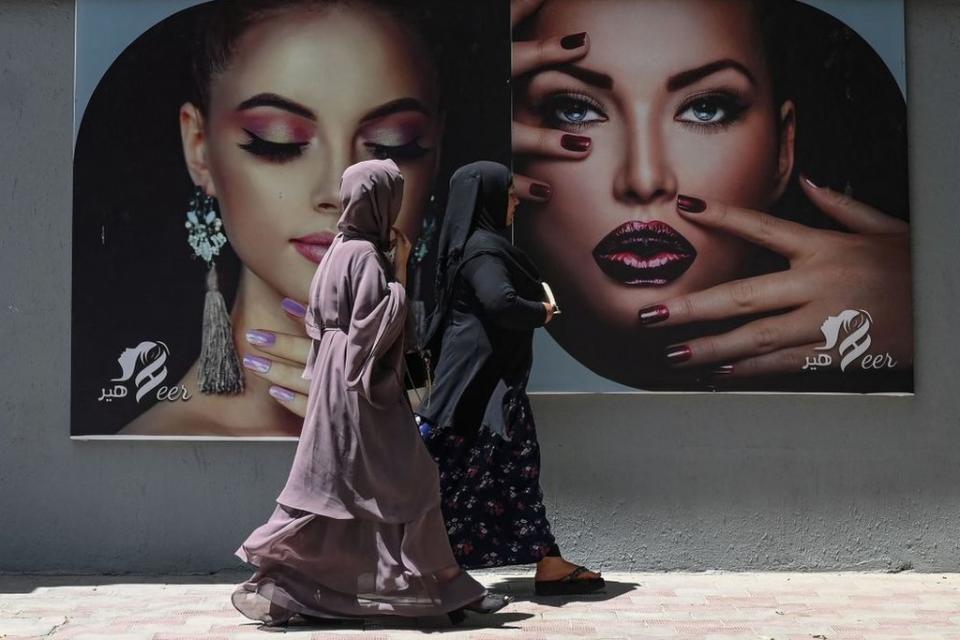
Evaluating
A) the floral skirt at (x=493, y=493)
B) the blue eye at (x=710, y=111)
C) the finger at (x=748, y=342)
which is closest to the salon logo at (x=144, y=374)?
the floral skirt at (x=493, y=493)

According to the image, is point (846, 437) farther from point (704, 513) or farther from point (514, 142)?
point (514, 142)

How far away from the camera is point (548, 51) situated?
7012mm

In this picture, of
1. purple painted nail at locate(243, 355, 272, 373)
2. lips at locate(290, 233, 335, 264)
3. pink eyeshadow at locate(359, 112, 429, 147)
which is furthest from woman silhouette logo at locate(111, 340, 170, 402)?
pink eyeshadow at locate(359, 112, 429, 147)

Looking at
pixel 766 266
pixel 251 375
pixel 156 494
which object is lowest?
pixel 156 494

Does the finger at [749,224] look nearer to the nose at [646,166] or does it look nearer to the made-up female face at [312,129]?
the nose at [646,166]

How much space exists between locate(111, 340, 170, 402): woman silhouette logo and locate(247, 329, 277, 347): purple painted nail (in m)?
0.41

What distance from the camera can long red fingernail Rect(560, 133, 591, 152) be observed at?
699 centimetres

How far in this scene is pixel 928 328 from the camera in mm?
7074

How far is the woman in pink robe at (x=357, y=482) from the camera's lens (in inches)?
220

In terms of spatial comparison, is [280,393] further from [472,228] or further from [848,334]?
[848,334]

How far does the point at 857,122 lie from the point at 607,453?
204cm

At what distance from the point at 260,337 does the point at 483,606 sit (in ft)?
6.28

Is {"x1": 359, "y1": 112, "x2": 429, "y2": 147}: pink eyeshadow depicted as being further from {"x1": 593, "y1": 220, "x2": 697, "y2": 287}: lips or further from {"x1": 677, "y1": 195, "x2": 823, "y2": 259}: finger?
{"x1": 677, "y1": 195, "x2": 823, "y2": 259}: finger

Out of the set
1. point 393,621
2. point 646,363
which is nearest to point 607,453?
point 646,363
